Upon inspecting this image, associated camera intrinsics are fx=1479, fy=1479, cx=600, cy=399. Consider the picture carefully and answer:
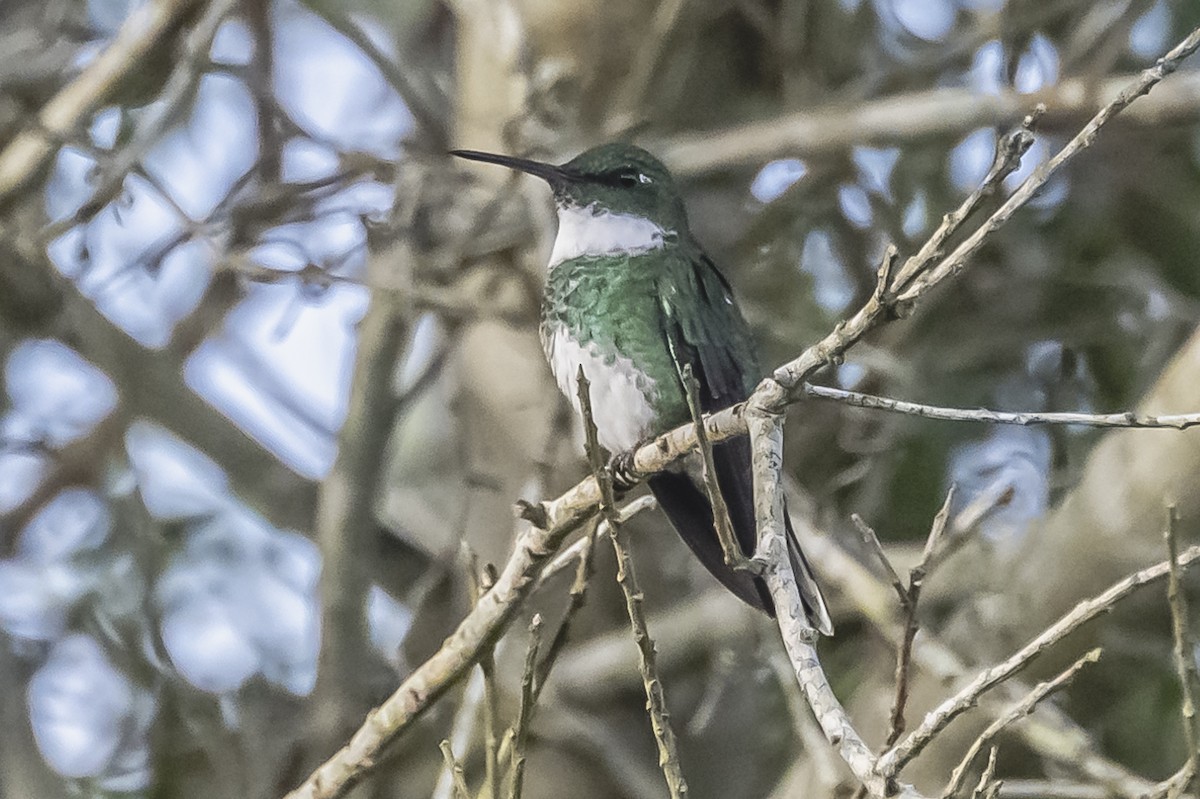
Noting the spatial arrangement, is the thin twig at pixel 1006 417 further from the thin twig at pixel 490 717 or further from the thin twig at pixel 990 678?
the thin twig at pixel 490 717

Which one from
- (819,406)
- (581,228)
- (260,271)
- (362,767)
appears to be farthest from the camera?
(819,406)

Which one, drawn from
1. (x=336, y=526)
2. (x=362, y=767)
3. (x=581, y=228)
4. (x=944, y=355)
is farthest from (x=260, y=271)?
(x=944, y=355)

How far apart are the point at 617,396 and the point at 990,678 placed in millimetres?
1693

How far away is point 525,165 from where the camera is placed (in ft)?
11.8

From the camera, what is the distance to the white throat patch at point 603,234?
363cm

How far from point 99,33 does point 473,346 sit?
175 cm

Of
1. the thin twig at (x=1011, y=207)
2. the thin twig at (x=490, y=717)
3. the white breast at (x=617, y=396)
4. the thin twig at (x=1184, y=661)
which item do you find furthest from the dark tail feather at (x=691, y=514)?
the thin twig at (x=1011, y=207)

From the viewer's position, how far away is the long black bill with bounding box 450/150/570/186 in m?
3.53

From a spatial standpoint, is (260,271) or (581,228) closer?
A: (581,228)

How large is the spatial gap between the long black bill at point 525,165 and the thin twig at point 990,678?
1961mm

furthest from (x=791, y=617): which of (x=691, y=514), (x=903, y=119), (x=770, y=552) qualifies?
(x=903, y=119)

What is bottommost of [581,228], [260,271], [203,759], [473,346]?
[203,759]

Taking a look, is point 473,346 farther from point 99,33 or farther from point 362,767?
point 362,767

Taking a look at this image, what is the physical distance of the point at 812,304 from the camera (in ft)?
17.4
